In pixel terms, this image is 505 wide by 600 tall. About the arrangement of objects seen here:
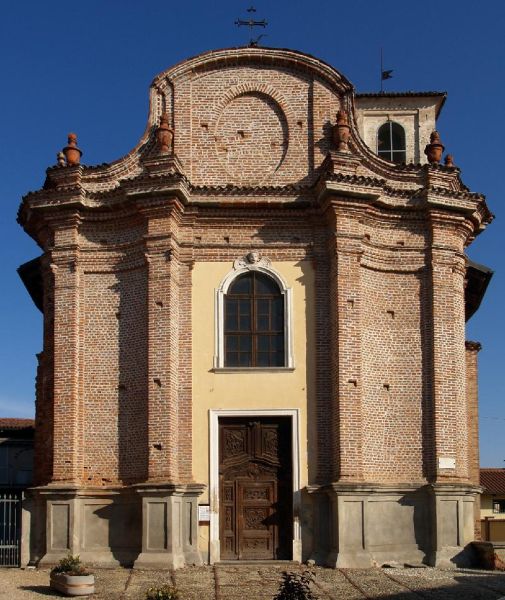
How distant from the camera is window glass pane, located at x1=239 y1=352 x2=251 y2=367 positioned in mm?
20672

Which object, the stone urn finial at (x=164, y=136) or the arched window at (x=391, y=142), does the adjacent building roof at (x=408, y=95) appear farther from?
the stone urn finial at (x=164, y=136)

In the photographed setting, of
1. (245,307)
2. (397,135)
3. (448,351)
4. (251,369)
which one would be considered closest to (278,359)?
(251,369)

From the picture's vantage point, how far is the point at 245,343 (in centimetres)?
2080

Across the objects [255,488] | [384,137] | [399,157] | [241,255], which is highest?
[384,137]

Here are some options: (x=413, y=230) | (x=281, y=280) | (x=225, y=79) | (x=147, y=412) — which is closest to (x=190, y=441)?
(x=147, y=412)

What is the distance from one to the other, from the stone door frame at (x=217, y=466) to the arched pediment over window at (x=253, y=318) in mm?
998

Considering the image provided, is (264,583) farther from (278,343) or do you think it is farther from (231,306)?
(231,306)

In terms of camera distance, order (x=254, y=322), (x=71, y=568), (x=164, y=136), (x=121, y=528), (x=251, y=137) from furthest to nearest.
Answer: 1. (x=251, y=137)
2. (x=164, y=136)
3. (x=254, y=322)
4. (x=121, y=528)
5. (x=71, y=568)

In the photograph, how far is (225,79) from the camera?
22.3 m

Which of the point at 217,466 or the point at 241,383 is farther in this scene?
the point at 241,383

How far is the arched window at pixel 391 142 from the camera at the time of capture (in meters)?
26.1

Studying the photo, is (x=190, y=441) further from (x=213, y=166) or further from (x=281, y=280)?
(x=213, y=166)

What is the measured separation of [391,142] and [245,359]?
8.95m

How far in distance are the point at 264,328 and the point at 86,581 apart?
22.7ft
